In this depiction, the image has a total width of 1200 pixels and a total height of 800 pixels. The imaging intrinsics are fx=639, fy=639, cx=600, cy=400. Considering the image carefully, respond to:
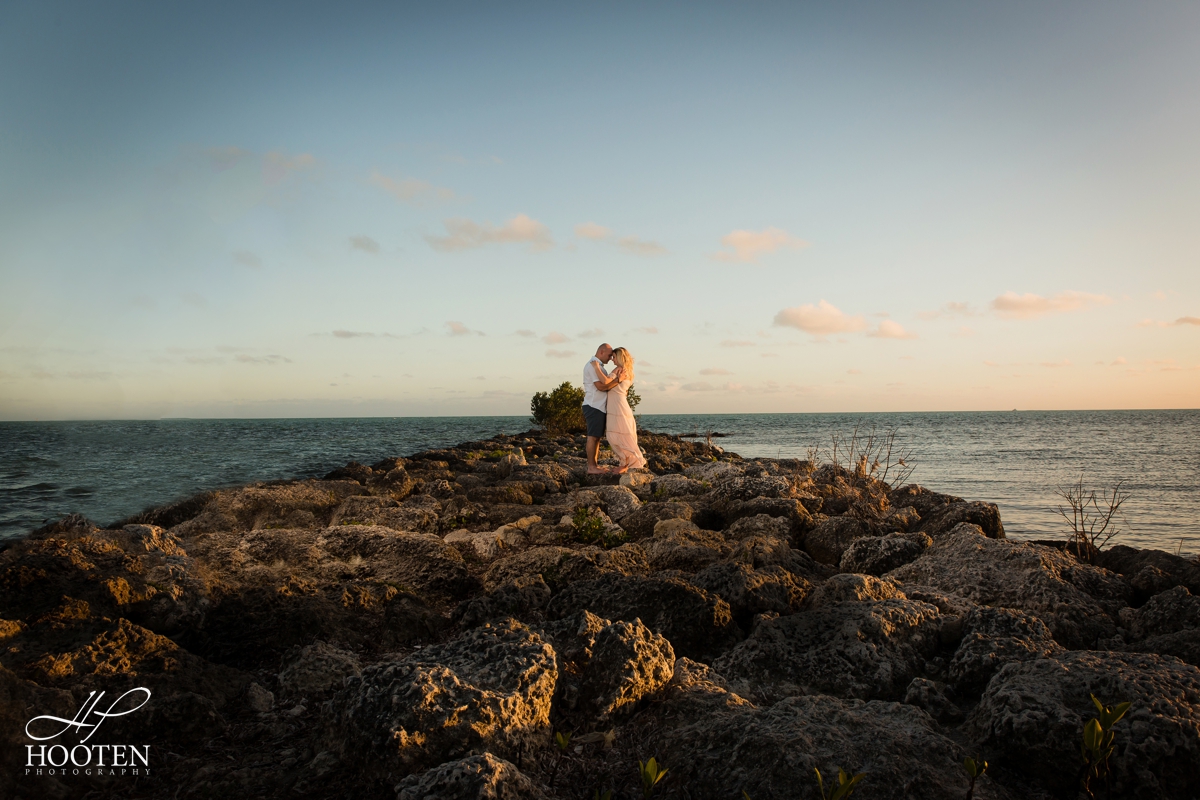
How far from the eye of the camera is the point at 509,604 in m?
4.71

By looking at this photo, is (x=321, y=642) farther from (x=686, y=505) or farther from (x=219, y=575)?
(x=686, y=505)

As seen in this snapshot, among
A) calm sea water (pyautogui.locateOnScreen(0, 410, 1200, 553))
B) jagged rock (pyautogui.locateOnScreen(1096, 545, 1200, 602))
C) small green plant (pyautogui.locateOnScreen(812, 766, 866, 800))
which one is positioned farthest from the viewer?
calm sea water (pyautogui.locateOnScreen(0, 410, 1200, 553))

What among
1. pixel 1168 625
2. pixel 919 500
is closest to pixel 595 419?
pixel 919 500

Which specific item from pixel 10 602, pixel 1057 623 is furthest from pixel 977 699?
pixel 10 602

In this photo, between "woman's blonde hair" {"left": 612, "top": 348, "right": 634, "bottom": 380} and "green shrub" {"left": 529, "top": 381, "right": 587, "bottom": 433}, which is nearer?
"woman's blonde hair" {"left": 612, "top": 348, "right": 634, "bottom": 380}

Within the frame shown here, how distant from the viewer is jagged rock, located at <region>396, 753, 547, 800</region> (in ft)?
7.76

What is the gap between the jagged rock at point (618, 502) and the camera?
8.73 meters

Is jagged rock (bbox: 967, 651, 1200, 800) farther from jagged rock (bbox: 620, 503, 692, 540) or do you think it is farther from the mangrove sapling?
jagged rock (bbox: 620, 503, 692, 540)

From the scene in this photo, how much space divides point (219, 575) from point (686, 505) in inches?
208

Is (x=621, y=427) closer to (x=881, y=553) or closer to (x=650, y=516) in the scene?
(x=650, y=516)

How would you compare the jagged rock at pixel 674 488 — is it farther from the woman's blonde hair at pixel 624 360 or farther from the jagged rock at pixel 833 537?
the jagged rock at pixel 833 537

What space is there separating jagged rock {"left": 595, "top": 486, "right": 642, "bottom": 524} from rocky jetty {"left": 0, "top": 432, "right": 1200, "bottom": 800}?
6.92 feet

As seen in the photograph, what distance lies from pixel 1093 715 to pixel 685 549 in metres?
3.52

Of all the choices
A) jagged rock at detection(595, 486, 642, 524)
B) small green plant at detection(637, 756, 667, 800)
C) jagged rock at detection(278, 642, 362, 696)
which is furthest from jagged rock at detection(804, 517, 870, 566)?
jagged rock at detection(278, 642, 362, 696)
